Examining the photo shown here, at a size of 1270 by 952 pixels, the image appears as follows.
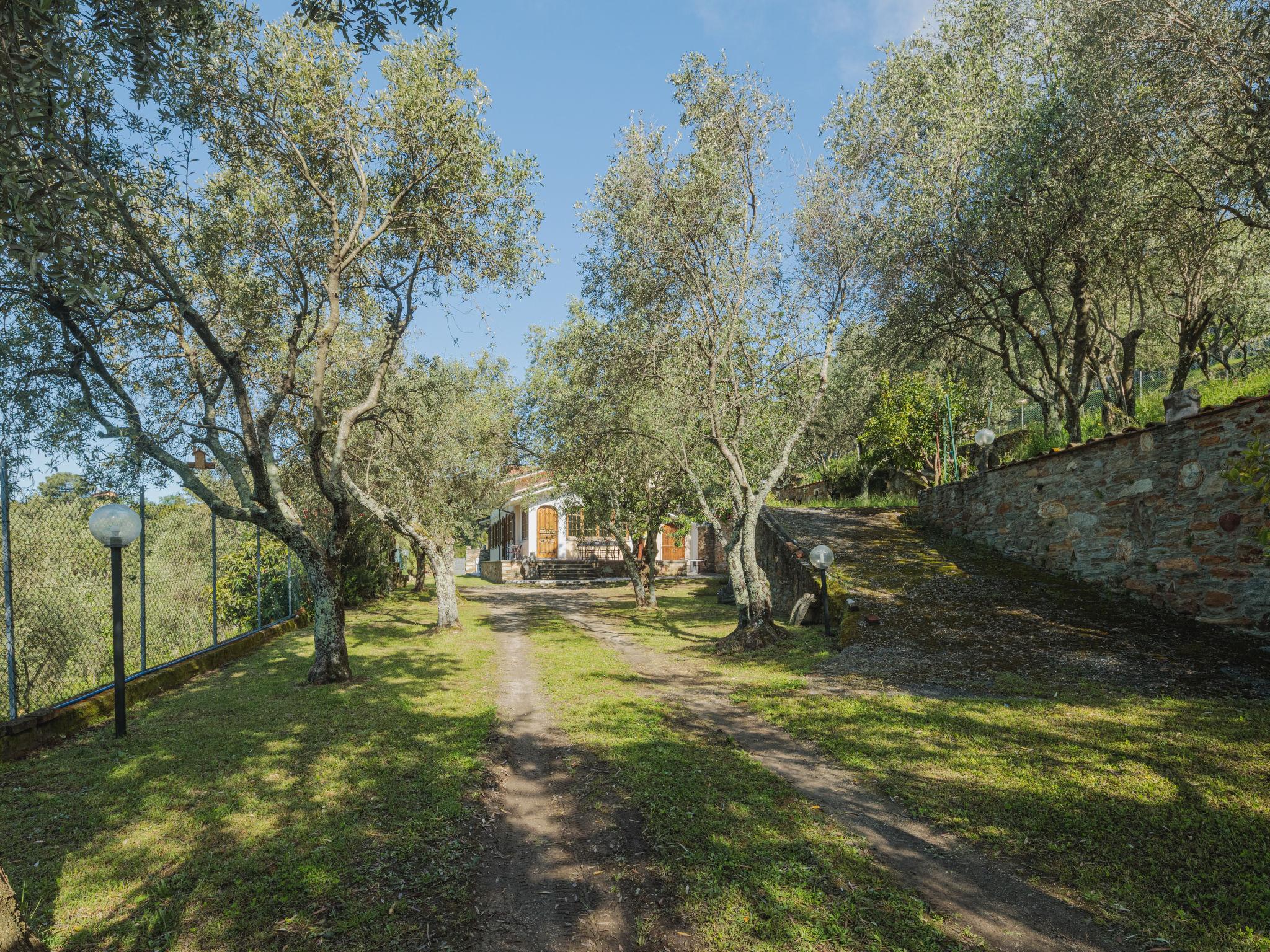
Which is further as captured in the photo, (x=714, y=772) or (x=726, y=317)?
(x=726, y=317)

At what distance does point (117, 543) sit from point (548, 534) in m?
30.4

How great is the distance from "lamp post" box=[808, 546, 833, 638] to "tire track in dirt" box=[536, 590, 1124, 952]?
4.27 meters

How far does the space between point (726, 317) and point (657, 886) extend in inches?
414

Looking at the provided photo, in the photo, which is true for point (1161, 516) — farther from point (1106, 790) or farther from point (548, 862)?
point (548, 862)

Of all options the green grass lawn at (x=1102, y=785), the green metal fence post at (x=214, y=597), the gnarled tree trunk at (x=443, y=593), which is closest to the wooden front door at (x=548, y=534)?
the gnarled tree trunk at (x=443, y=593)

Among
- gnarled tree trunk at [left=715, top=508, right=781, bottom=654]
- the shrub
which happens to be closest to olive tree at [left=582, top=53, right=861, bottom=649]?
gnarled tree trunk at [left=715, top=508, right=781, bottom=654]

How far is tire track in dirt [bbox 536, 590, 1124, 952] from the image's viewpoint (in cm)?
339

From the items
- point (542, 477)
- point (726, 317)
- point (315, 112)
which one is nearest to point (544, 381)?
point (542, 477)

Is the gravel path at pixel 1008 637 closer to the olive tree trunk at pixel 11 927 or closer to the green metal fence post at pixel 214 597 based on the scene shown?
the olive tree trunk at pixel 11 927

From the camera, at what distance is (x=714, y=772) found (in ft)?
18.9

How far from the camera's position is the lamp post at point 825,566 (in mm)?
11266

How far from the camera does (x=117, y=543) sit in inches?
289

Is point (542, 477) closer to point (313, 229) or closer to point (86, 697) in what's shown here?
point (313, 229)

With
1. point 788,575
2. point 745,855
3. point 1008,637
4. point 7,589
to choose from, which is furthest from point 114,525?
point 788,575
